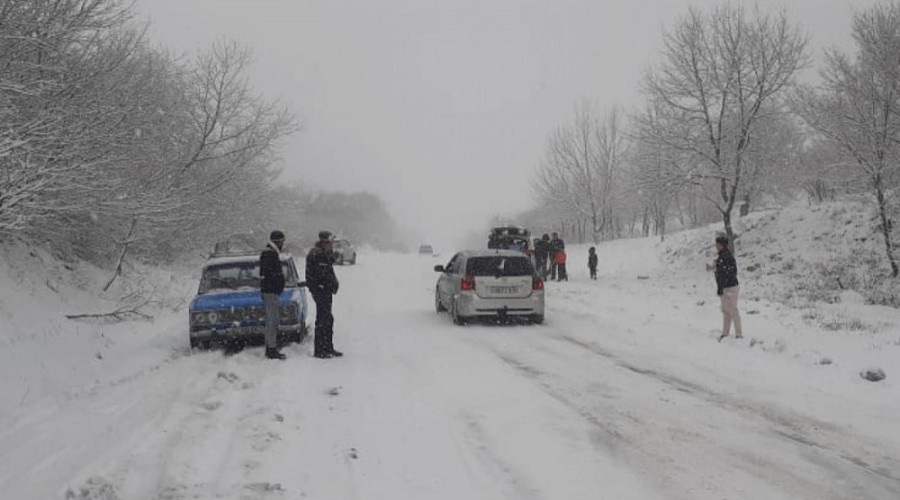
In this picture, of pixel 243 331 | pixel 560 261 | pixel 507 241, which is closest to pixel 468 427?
pixel 243 331

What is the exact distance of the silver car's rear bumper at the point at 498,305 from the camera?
13211 millimetres

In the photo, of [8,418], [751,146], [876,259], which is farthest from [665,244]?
[8,418]

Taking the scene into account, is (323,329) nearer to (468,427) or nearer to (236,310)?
(236,310)

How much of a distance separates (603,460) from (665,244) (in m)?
33.6

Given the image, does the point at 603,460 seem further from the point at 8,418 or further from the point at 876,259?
the point at 876,259

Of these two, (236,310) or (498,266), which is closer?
(236,310)

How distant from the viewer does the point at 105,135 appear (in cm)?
1107

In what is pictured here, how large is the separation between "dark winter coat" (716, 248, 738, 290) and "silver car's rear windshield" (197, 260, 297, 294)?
25.3ft

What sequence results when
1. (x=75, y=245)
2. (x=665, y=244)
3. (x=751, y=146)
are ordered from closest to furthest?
1. (x=75, y=245)
2. (x=751, y=146)
3. (x=665, y=244)

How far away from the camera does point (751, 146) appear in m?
26.1

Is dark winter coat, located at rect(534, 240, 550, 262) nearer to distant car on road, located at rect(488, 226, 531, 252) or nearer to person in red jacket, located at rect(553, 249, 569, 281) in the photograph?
person in red jacket, located at rect(553, 249, 569, 281)

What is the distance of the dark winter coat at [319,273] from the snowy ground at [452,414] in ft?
3.73

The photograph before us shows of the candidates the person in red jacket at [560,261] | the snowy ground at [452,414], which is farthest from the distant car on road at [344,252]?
the snowy ground at [452,414]

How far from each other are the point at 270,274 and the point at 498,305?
17.6 ft
